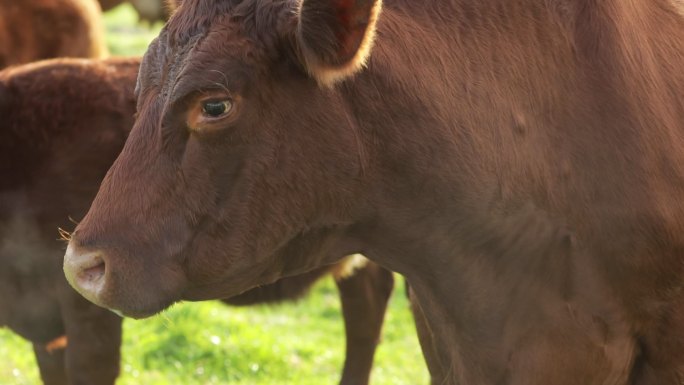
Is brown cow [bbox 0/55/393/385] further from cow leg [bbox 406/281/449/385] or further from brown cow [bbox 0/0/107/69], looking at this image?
brown cow [bbox 0/0/107/69]

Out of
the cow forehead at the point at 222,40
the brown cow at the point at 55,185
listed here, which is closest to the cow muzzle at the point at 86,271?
the cow forehead at the point at 222,40

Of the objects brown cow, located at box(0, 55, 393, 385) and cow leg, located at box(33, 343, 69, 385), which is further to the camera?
cow leg, located at box(33, 343, 69, 385)

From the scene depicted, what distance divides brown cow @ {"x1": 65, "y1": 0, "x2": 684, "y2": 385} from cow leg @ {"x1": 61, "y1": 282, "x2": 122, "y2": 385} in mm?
1658

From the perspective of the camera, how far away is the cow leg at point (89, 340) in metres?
4.43

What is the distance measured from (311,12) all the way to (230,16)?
22 cm

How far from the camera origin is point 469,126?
2.80 m

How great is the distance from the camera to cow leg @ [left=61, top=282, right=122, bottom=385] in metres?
4.43

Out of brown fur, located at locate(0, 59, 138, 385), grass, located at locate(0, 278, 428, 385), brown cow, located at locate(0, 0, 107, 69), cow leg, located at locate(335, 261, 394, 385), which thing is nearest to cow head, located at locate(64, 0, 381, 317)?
brown fur, located at locate(0, 59, 138, 385)

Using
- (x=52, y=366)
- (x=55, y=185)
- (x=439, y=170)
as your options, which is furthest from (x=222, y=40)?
(x=52, y=366)

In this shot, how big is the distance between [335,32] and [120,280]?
0.74 metres

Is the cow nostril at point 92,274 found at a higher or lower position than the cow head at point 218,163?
lower

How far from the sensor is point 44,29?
614 cm

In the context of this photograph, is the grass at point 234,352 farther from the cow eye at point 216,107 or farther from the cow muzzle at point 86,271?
the cow eye at point 216,107

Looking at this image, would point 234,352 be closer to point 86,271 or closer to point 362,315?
point 362,315
